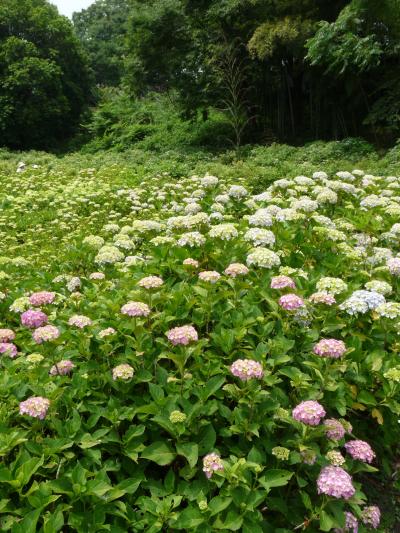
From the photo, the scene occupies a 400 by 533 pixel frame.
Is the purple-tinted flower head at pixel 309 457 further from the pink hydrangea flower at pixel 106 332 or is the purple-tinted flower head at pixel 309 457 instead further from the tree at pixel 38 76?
the tree at pixel 38 76

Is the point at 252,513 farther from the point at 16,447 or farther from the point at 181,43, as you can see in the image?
the point at 181,43

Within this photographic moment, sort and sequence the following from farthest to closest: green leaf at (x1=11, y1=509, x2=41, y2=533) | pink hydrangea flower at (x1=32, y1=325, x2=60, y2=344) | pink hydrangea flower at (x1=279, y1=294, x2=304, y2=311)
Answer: pink hydrangea flower at (x1=279, y1=294, x2=304, y2=311), pink hydrangea flower at (x1=32, y1=325, x2=60, y2=344), green leaf at (x1=11, y1=509, x2=41, y2=533)

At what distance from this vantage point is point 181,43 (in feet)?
57.0

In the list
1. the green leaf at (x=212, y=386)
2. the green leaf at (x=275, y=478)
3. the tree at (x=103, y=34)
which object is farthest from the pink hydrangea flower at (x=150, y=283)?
the tree at (x=103, y=34)

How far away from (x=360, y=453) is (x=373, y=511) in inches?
10.1

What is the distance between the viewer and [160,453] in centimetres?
192

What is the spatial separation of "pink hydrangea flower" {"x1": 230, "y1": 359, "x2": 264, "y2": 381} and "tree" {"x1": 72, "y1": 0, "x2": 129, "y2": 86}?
43792 millimetres

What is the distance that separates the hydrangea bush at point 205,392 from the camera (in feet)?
5.83

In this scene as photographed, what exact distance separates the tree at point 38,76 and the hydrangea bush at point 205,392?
981 inches

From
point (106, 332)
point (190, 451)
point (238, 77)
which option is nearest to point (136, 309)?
point (106, 332)

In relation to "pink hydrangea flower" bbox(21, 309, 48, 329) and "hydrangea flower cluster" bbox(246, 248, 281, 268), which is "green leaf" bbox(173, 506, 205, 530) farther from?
"hydrangea flower cluster" bbox(246, 248, 281, 268)

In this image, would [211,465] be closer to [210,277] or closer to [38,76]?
[210,277]

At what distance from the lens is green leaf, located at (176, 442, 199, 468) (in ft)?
6.07

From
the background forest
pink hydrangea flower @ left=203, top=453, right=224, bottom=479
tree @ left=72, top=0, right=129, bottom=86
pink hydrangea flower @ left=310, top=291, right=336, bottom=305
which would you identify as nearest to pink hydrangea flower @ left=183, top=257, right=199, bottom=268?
pink hydrangea flower @ left=310, top=291, right=336, bottom=305
